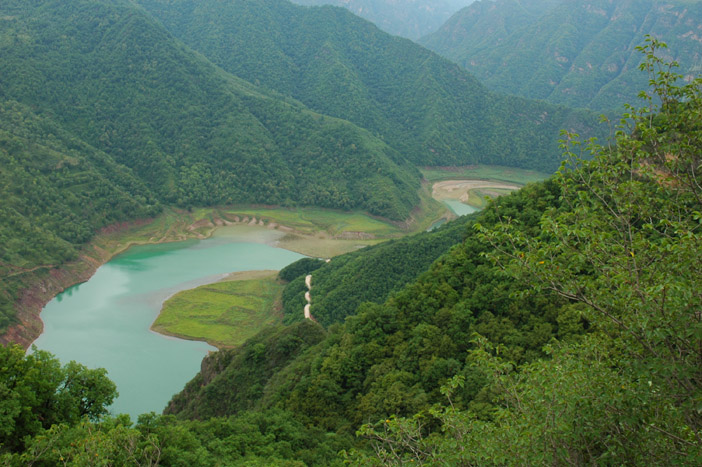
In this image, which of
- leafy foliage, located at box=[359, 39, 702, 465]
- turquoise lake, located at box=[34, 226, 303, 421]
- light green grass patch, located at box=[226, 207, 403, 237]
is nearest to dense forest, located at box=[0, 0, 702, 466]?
leafy foliage, located at box=[359, 39, 702, 465]

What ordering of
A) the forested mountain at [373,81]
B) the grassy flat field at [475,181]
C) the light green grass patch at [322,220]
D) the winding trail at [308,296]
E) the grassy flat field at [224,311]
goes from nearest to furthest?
the winding trail at [308,296] → the grassy flat field at [224,311] → the light green grass patch at [322,220] → the grassy flat field at [475,181] → the forested mountain at [373,81]

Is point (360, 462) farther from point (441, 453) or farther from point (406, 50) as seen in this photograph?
point (406, 50)

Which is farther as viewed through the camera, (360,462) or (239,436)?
(239,436)

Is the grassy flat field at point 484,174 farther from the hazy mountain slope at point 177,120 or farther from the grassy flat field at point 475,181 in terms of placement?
the hazy mountain slope at point 177,120

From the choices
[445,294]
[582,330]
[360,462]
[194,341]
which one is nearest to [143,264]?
[194,341]

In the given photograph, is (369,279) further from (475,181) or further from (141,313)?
(475,181)

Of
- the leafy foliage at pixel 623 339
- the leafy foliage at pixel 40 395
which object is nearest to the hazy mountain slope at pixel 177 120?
the leafy foliage at pixel 40 395
